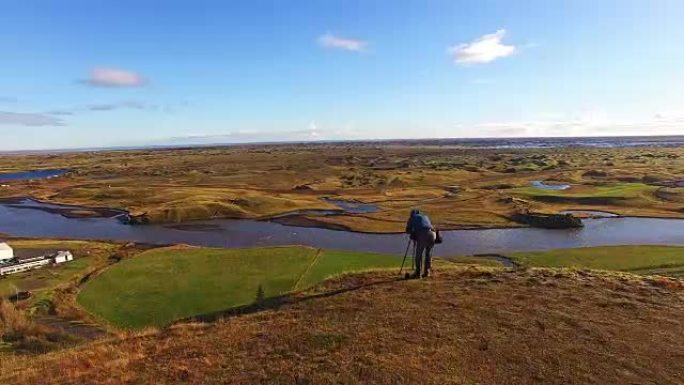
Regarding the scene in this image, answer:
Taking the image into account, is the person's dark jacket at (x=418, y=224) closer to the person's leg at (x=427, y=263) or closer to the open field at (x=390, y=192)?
the person's leg at (x=427, y=263)

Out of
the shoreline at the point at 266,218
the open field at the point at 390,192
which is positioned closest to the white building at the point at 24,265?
the shoreline at the point at 266,218

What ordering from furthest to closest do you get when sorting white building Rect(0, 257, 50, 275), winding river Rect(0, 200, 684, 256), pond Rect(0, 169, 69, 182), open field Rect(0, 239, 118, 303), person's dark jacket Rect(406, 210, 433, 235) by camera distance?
1. pond Rect(0, 169, 69, 182)
2. winding river Rect(0, 200, 684, 256)
3. white building Rect(0, 257, 50, 275)
4. open field Rect(0, 239, 118, 303)
5. person's dark jacket Rect(406, 210, 433, 235)

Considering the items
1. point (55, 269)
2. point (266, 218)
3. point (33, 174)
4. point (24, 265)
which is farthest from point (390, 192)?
point (33, 174)

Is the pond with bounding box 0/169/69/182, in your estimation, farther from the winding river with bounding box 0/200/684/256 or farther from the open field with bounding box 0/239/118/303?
the open field with bounding box 0/239/118/303

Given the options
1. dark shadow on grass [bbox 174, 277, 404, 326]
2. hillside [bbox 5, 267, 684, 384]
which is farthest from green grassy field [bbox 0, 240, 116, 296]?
hillside [bbox 5, 267, 684, 384]

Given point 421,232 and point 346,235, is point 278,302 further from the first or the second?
point 346,235

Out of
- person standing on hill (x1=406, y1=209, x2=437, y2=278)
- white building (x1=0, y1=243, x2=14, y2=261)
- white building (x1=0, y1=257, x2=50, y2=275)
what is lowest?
white building (x1=0, y1=257, x2=50, y2=275)
